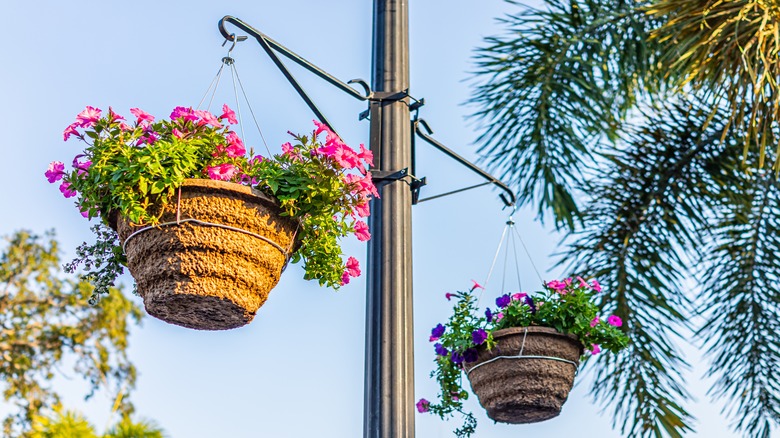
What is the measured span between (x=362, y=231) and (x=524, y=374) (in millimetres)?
868

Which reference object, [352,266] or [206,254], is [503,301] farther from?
[206,254]

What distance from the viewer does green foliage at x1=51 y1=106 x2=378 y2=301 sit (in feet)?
7.60

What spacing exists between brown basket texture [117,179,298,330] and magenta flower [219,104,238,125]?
28cm

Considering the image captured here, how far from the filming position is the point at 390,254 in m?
2.58

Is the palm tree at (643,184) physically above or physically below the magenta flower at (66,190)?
above

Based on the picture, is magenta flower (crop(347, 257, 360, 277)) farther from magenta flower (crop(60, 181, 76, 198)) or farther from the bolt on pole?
magenta flower (crop(60, 181, 76, 198))

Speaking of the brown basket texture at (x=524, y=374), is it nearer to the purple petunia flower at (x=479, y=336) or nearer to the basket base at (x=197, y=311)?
the purple petunia flower at (x=479, y=336)

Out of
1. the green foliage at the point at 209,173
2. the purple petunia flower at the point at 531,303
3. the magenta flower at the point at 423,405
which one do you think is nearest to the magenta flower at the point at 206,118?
the green foliage at the point at 209,173

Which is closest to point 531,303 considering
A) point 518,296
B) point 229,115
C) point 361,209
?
point 518,296

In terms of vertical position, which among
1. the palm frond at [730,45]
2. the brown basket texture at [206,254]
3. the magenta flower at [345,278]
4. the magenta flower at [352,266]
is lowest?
the brown basket texture at [206,254]

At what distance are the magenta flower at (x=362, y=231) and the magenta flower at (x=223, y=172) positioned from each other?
347mm

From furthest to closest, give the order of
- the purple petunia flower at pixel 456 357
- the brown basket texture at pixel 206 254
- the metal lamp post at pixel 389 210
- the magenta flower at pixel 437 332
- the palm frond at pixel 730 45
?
1. the palm frond at pixel 730 45
2. the magenta flower at pixel 437 332
3. the purple petunia flower at pixel 456 357
4. the metal lamp post at pixel 389 210
5. the brown basket texture at pixel 206 254

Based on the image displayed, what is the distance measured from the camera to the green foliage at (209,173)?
2.32 m

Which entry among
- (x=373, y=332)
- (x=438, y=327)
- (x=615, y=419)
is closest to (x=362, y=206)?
(x=373, y=332)
